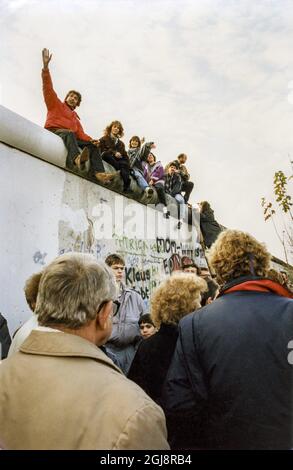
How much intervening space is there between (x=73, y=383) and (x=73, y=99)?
6.13 m

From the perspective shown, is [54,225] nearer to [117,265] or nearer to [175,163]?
[117,265]

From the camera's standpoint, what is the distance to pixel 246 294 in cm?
270

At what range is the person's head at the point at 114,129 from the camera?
7.89 meters

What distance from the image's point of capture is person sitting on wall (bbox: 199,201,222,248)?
12.7 meters

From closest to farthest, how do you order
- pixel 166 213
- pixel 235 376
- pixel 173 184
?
pixel 235 376
pixel 166 213
pixel 173 184

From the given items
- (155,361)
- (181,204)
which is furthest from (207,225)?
(155,361)

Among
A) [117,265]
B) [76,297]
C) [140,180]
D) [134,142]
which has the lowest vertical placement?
[76,297]

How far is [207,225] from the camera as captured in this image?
12.8 meters

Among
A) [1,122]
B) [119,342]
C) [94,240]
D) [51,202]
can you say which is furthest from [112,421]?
[94,240]

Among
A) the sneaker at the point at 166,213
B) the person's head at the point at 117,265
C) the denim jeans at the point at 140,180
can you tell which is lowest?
the person's head at the point at 117,265

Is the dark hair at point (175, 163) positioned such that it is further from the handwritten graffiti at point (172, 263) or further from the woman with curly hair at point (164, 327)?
the woman with curly hair at point (164, 327)

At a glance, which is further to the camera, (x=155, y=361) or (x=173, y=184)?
(x=173, y=184)

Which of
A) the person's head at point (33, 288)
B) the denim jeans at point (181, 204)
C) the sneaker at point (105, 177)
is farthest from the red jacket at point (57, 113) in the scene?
the denim jeans at point (181, 204)

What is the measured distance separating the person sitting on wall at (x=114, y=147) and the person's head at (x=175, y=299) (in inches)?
190
